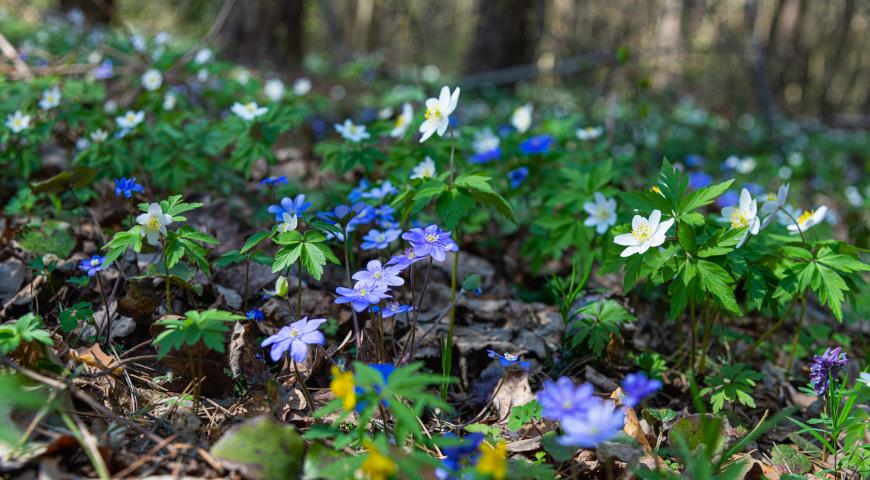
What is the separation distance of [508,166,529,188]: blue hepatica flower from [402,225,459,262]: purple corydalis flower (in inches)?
49.4

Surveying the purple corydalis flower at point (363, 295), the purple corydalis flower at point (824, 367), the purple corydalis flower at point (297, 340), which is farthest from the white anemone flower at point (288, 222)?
the purple corydalis flower at point (824, 367)

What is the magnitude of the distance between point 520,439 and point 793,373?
56.9 inches

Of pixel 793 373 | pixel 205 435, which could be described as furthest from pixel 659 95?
pixel 205 435

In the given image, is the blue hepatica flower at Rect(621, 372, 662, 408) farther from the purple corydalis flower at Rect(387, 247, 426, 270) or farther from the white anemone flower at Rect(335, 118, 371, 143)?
the white anemone flower at Rect(335, 118, 371, 143)

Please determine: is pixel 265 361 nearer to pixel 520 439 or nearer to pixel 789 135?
pixel 520 439

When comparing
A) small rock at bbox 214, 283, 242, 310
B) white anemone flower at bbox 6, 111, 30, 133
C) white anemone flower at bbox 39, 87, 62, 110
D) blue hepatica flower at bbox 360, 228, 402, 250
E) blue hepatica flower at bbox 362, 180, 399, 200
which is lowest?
small rock at bbox 214, 283, 242, 310

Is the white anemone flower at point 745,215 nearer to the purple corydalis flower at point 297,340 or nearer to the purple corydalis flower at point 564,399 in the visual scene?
the purple corydalis flower at point 564,399

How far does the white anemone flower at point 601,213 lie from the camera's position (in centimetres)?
252

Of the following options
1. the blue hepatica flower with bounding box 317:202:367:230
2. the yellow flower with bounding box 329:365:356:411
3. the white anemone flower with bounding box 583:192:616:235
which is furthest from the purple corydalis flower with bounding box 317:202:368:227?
the white anemone flower with bounding box 583:192:616:235

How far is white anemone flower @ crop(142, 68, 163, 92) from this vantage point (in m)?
3.65

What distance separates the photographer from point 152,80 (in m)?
3.66

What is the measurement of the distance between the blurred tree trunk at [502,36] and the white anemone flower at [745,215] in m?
6.16

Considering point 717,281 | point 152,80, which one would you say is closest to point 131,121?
point 152,80

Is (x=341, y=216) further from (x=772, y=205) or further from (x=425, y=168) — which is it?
(x=772, y=205)
